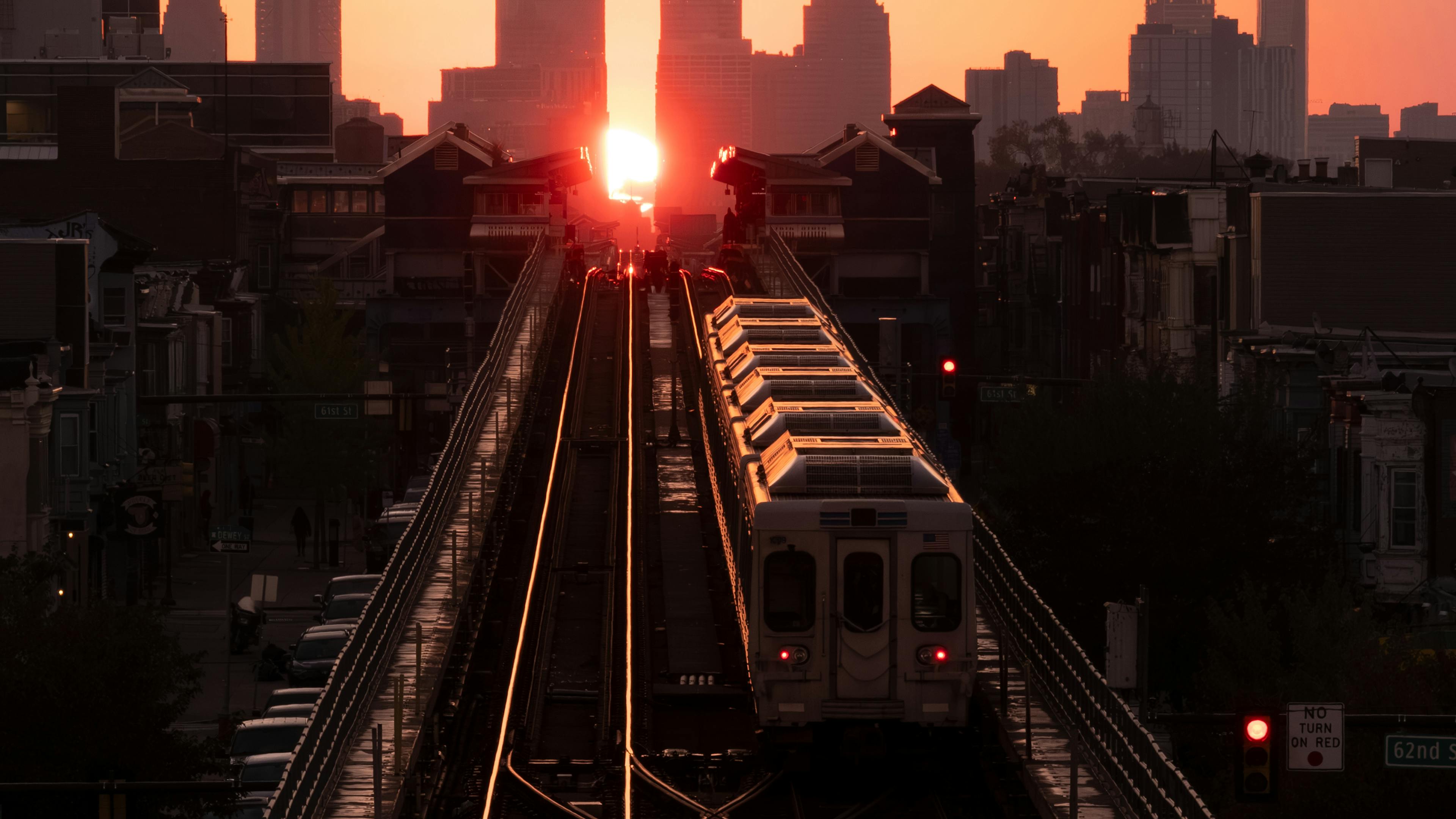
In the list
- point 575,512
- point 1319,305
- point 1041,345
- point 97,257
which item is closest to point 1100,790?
point 575,512

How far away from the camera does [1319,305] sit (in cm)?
5859

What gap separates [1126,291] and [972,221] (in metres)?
34.7

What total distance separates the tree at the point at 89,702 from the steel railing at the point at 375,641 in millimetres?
4311

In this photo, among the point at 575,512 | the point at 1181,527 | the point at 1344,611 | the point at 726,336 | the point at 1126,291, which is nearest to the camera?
the point at 1344,611

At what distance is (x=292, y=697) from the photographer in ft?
127

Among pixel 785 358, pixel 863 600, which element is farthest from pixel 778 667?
pixel 785 358

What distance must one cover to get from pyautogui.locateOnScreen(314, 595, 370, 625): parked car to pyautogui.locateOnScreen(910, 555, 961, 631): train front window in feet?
84.0

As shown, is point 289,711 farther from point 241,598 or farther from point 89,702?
point 241,598

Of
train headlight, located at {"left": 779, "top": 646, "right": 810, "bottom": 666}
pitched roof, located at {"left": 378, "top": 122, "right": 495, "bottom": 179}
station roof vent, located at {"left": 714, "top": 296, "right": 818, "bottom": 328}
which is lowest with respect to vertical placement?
train headlight, located at {"left": 779, "top": 646, "right": 810, "bottom": 666}

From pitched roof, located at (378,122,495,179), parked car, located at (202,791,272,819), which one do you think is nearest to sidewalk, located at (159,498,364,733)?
parked car, located at (202,791,272,819)

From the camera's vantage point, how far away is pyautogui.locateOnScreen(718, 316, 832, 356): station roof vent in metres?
41.2

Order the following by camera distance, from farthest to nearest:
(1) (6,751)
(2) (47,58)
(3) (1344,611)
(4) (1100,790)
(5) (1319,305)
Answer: (2) (47,58), (5) (1319,305), (3) (1344,611), (1) (6,751), (4) (1100,790)

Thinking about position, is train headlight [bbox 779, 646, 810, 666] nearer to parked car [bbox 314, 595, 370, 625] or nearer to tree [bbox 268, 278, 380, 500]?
parked car [bbox 314, 595, 370, 625]

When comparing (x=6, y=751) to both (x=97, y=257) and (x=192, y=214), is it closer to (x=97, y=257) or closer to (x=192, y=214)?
(x=97, y=257)
